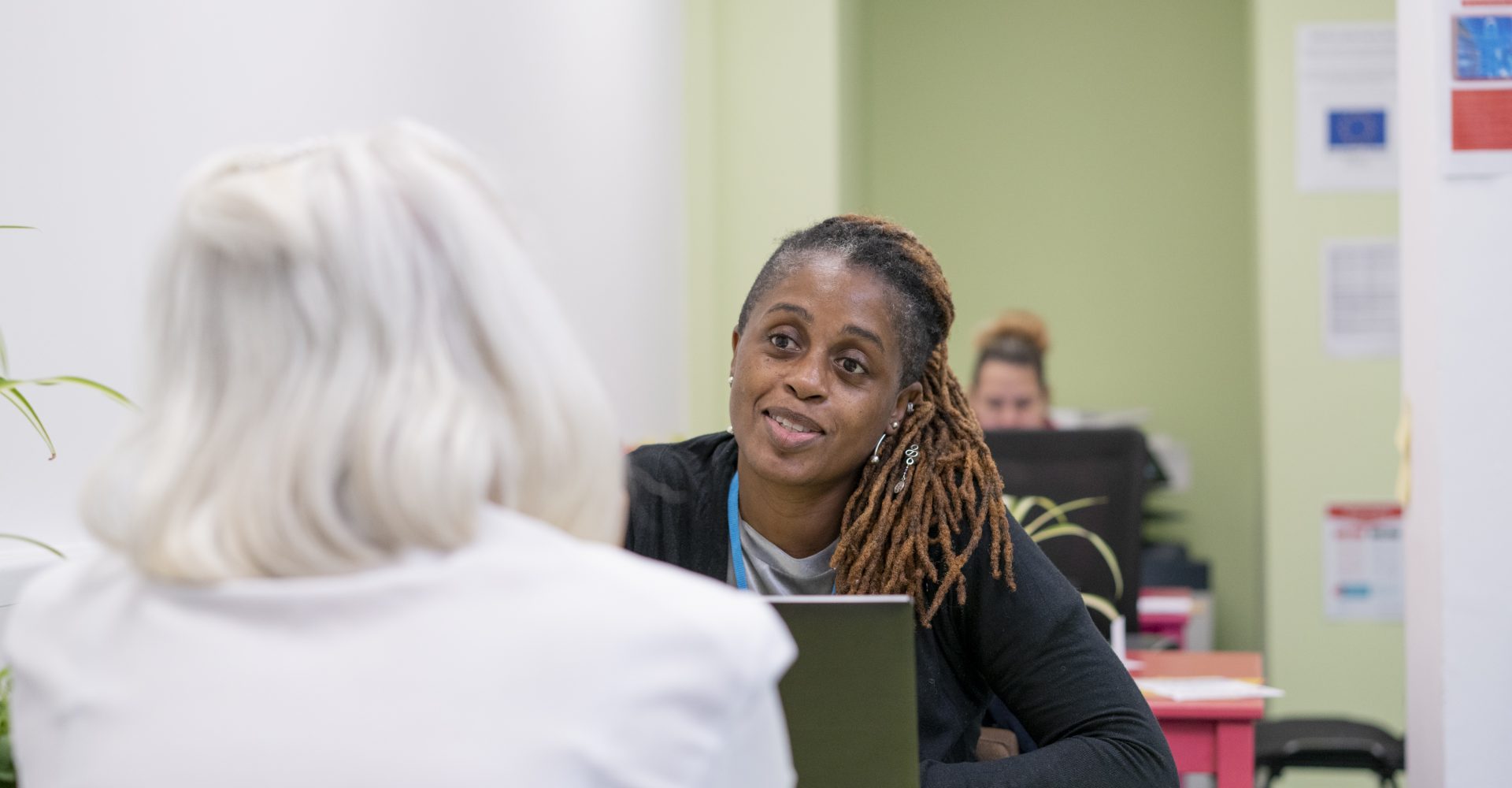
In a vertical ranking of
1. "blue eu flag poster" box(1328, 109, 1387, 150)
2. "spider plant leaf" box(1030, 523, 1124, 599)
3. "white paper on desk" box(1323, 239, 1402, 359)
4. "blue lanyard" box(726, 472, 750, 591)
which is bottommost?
"spider plant leaf" box(1030, 523, 1124, 599)

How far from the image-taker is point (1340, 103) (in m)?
4.58

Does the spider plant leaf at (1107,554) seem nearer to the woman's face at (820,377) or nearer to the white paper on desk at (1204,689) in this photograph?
the white paper on desk at (1204,689)

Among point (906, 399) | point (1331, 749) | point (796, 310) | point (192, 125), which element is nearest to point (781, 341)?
point (796, 310)

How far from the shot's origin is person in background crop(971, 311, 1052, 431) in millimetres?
4312

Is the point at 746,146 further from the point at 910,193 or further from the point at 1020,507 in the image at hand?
the point at 1020,507

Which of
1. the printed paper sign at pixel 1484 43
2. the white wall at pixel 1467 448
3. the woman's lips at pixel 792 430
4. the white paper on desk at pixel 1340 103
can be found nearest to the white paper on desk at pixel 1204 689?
the white wall at pixel 1467 448

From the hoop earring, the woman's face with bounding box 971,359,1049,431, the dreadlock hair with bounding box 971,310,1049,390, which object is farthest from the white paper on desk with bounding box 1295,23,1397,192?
the hoop earring

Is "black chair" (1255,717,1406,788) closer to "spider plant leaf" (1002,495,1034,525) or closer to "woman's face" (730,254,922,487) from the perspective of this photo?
"spider plant leaf" (1002,495,1034,525)

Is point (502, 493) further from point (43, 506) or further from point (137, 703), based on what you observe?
point (43, 506)

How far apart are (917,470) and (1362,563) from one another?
3.31 m

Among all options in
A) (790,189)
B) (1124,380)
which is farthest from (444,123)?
(1124,380)

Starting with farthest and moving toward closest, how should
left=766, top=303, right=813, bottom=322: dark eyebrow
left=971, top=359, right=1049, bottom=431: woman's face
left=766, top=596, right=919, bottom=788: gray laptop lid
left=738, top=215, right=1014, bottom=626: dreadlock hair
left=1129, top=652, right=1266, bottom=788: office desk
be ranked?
left=971, top=359, right=1049, bottom=431: woman's face, left=1129, top=652, right=1266, bottom=788: office desk, left=766, top=303, right=813, bottom=322: dark eyebrow, left=738, top=215, right=1014, bottom=626: dreadlock hair, left=766, top=596, right=919, bottom=788: gray laptop lid

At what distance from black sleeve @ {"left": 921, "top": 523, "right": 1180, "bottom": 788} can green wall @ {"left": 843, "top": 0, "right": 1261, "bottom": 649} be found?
3.81 meters

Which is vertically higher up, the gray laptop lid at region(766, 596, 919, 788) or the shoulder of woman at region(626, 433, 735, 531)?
the shoulder of woman at region(626, 433, 735, 531)
